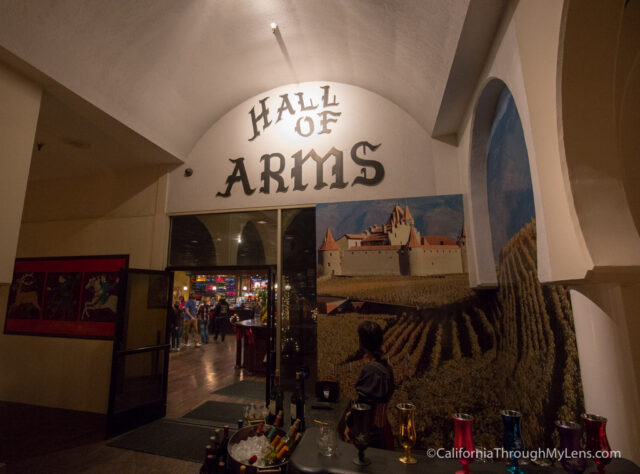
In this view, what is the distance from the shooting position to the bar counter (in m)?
1.31

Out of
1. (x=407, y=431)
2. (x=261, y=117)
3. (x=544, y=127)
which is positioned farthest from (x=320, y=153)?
(x=407, y=431)

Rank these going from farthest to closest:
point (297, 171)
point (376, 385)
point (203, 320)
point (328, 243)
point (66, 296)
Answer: point (203, 320), point (66, 296), point (297, 171), point (328, 243), point (376, 385)

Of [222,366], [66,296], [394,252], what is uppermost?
[394,252]

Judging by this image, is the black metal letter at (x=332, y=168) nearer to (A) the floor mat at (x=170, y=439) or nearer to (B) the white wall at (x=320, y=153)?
(B) the white wall at (x=320, y=153)

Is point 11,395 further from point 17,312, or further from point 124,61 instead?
point 124,61

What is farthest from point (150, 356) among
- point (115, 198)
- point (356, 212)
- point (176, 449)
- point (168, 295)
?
point (356, 212)

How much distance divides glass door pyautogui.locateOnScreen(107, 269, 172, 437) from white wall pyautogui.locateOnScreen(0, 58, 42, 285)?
130 cm

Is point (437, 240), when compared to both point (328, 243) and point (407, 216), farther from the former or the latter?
point (328, 243)

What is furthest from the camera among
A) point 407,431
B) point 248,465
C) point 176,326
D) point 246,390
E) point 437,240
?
point 176,326

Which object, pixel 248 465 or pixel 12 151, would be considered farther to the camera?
pixel 12 151

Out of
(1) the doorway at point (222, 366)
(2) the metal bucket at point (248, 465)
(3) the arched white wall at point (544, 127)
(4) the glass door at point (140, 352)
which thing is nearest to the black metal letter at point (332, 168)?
(1) the doorway at point (222, 366)

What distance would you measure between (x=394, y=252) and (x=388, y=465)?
7.94ft

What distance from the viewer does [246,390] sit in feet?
17.1

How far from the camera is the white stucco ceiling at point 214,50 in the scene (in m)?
2.59
